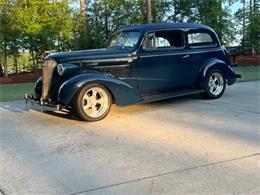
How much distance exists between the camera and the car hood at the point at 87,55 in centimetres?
733

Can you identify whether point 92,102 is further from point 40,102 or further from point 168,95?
point 168,95

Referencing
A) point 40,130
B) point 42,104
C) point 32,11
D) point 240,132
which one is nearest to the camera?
point 240,132

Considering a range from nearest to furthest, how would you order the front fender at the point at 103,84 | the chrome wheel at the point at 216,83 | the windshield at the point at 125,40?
the front fender at the point at 103,84 → the windshield at the point at 125,40 → the chrome wheel at the point at 216,83

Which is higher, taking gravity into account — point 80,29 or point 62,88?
point 80,29

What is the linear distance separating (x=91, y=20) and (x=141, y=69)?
1148cm

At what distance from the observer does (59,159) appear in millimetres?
5125

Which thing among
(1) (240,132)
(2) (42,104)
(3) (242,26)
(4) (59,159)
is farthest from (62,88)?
(3) (242,26)

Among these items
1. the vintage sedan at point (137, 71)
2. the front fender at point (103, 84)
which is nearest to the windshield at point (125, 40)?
the vintage sedan at point (137, 71)

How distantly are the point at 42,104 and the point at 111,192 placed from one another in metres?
3.52

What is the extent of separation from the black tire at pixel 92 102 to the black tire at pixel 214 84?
2.37 metres

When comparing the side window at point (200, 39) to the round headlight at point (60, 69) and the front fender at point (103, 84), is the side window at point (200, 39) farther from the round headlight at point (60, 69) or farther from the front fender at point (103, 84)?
the round headlight at point (60, 69)

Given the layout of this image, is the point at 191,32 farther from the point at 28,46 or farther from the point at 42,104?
the point at 28,46

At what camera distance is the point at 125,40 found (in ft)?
27.5

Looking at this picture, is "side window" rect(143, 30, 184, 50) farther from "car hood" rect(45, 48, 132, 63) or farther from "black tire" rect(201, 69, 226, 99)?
"black tire" rect(201, 69, 226, 99)
